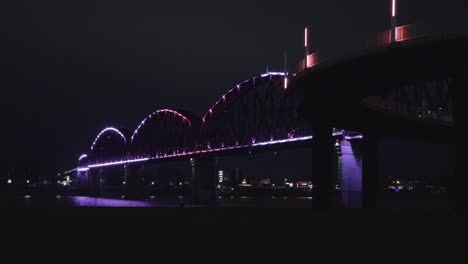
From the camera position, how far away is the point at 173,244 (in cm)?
1836

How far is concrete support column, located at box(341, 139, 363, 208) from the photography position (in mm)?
81938

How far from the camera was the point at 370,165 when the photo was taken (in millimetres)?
51594

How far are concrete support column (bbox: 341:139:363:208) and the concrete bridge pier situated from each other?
34697 mm

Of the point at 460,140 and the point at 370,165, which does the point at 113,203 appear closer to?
the point at 370,165

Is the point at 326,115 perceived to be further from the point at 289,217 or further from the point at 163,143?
the point at 163,143

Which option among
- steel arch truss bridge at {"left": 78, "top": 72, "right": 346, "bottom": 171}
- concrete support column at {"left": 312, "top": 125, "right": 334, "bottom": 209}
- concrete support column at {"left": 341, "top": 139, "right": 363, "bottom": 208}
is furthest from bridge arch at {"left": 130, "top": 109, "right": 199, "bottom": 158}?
concrete support column at {"left": 312, "top": 125, "right": 334, "bottom": 209}

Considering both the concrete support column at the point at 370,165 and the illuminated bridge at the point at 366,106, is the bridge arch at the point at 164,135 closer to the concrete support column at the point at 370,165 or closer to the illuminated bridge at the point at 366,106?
the illuminated bridge at the point at 366,106

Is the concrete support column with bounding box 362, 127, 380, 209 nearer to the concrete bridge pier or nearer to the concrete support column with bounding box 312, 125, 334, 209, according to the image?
the concrete support column with bounding box 312, 125, 334, 209

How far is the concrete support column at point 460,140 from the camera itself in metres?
26.3

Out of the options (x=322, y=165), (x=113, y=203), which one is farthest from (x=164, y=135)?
(x=322, y=165)

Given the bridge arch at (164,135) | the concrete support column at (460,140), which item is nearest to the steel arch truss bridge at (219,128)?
the bridge arch at (164,135)

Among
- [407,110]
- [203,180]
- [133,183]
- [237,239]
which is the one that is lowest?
[133,183]

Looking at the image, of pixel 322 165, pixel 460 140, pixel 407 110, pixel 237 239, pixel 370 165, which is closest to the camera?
pixel 237 239

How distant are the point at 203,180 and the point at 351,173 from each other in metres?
43.8
